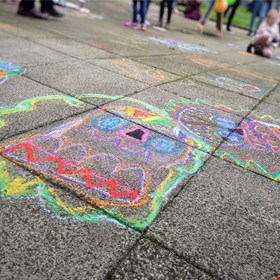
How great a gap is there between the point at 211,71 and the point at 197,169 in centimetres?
332

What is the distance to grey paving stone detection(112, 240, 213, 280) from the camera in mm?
1271

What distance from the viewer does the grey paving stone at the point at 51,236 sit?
4.03ft

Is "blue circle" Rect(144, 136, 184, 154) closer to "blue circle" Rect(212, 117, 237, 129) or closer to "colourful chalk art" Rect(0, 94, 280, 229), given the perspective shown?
"colourful chalk art" Rect(0, 94, 280, 229)

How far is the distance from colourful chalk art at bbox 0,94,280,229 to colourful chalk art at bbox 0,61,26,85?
652mm

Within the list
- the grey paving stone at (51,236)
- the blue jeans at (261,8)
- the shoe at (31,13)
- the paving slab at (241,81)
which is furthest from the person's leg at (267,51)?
the grey paving stone at (51,236)

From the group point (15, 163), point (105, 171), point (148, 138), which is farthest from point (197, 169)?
point (15, 163)

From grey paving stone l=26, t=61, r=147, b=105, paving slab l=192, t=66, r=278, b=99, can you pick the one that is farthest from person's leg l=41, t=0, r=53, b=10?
paving slab l=192, t=66, r=278, b=99

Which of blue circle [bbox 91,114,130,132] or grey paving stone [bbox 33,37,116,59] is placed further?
grey paving stone [bbox 33,37,116,59]

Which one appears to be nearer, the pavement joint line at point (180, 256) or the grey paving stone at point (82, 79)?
the pavement joint line at point (180, 256)

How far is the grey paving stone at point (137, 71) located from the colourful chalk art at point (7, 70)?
113cm

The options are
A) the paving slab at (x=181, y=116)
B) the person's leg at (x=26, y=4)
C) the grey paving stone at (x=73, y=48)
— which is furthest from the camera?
the person's leg at (x=26, y=4)

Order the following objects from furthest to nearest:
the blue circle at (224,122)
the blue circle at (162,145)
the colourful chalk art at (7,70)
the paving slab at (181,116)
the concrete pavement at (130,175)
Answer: the colourful chalk art at (7,70) → the blue circle at (224,122) → the paving slab at (181,116) → the blue circle at (162,145) → the concrete pavement at (130,175)

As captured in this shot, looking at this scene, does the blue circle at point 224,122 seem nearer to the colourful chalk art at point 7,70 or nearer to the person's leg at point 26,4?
the colourful chalk art at point 7,70

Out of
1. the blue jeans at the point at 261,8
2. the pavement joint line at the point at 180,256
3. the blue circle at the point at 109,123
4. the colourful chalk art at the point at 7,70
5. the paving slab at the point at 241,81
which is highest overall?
the blue jeans at the point at 261,8
